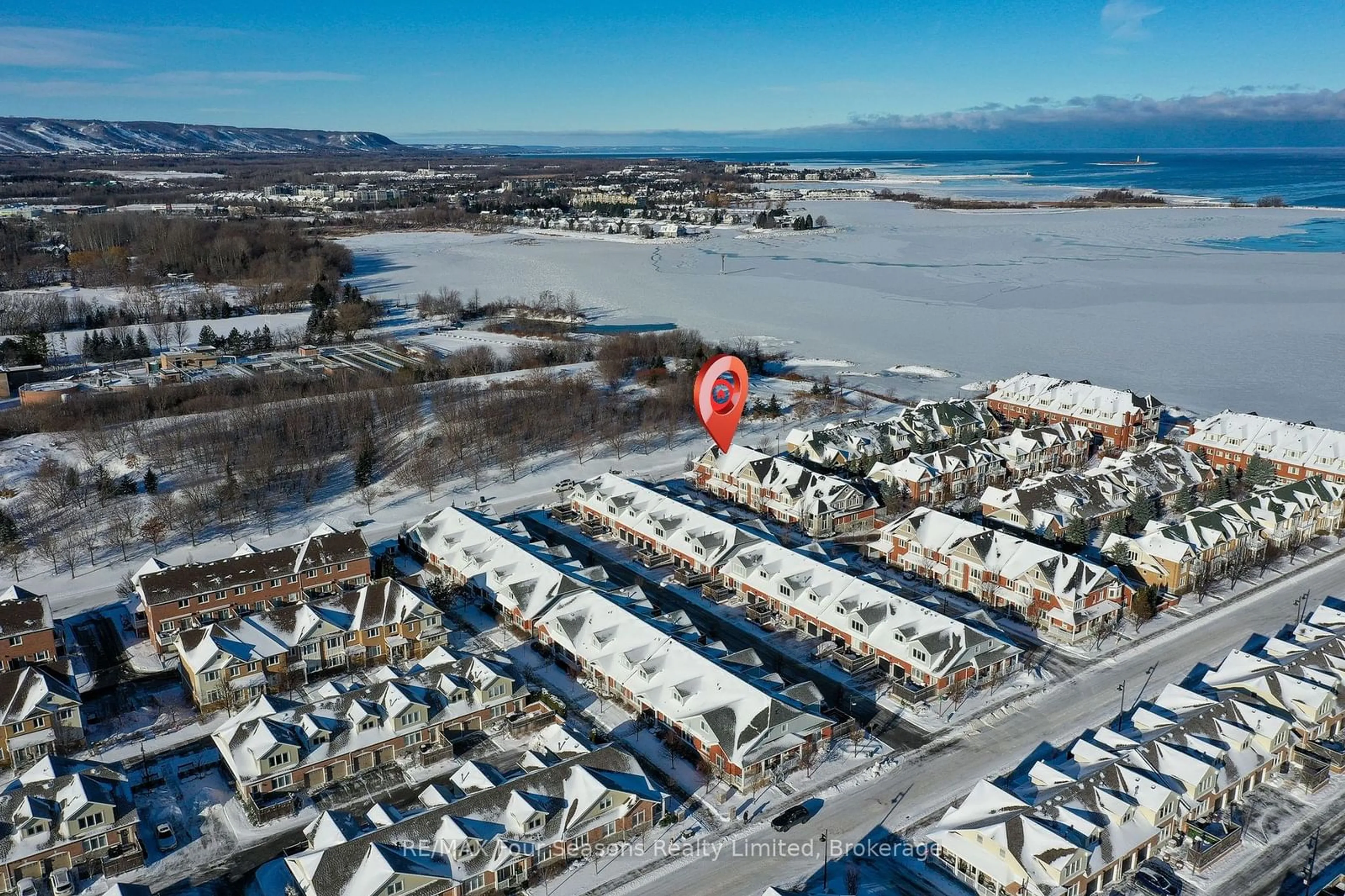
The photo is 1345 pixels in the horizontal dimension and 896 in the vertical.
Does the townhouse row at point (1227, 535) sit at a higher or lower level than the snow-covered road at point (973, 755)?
higher

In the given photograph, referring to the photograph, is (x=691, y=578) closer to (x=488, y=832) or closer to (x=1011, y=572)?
(x=1011, y=572)

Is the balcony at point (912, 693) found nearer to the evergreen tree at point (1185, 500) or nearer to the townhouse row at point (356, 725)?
the townhouse row at point (356, 725)

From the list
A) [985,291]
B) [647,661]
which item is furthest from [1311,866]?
[985,291]

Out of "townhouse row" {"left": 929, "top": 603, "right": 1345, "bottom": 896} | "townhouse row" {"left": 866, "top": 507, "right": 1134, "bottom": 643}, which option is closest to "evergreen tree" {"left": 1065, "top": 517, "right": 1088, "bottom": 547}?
"townhouse row" {"left": 866, "top": 507, "right": 1134, "bottom": 643}

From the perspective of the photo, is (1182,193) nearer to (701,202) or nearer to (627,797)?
(701,202)

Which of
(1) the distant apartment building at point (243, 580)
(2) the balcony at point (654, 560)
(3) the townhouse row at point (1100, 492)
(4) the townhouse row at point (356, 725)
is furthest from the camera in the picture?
(3) the townhouse row at point (1100, 492)

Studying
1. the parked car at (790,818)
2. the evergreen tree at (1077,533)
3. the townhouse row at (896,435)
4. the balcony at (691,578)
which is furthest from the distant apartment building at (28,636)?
the evergreen tree at (1077,533)
